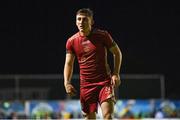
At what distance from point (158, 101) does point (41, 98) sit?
4.10m

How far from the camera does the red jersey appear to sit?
7.99m

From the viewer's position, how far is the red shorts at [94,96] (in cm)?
797

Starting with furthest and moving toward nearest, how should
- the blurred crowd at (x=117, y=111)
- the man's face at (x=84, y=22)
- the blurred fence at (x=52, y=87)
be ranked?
the blurred fence at (x=52, y=87) < the blurred crowd at (x=117, y=111) < the man's face at (x=84, y=22)

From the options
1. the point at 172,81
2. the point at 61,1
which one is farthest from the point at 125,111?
the point at 61,1

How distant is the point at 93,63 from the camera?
8.02 meters

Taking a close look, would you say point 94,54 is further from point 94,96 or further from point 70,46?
point 94,96

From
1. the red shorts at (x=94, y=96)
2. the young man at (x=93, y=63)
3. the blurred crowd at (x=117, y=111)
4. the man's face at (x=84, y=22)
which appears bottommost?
the blurred crowd at (x=117, y=111)

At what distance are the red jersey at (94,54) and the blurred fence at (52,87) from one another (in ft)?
44.0

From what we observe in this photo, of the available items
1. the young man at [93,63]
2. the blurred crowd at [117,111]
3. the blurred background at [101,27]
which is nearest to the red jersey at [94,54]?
the young man at [93,63]

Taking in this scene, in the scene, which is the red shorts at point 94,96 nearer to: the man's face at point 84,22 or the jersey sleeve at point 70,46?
the jersey sleeve at point 70,46

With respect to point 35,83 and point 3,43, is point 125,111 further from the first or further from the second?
point 3,43

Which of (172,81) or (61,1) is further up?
(61,1)

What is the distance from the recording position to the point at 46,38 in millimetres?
35094

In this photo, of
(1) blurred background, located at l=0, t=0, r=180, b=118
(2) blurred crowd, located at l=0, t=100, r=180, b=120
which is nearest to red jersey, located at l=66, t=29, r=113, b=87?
(2) blurred crowd, located at l=0, t=100, r=180, b=120
